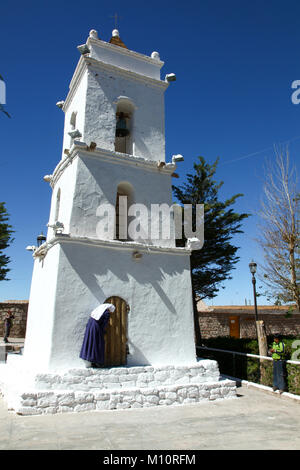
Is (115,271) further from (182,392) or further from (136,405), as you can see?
(182,392)

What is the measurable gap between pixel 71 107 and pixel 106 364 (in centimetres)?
744

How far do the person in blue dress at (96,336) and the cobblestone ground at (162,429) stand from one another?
40.0 inches

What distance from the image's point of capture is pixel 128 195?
932 cm

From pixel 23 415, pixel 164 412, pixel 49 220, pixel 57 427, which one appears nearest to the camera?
pixel 57 427

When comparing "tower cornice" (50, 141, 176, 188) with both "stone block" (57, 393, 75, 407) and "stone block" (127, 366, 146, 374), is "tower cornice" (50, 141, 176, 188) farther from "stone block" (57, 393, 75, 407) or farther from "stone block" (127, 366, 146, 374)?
"stone block" (57, 393, 75, 407)

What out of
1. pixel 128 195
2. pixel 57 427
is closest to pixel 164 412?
pixel 57 427

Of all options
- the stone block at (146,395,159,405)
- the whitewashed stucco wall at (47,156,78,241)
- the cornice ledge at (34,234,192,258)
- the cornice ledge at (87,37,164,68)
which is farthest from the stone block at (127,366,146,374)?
the cornice ledge at (87,37,164,68)

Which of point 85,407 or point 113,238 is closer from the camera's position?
point 85,407

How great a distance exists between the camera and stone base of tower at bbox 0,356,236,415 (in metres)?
6.41

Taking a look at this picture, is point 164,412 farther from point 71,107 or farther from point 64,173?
point 71,107

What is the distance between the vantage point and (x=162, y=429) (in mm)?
5578

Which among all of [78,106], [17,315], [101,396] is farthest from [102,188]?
[17,315]

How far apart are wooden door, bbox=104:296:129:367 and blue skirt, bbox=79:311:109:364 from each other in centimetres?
37

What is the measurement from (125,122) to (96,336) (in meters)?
6.00
